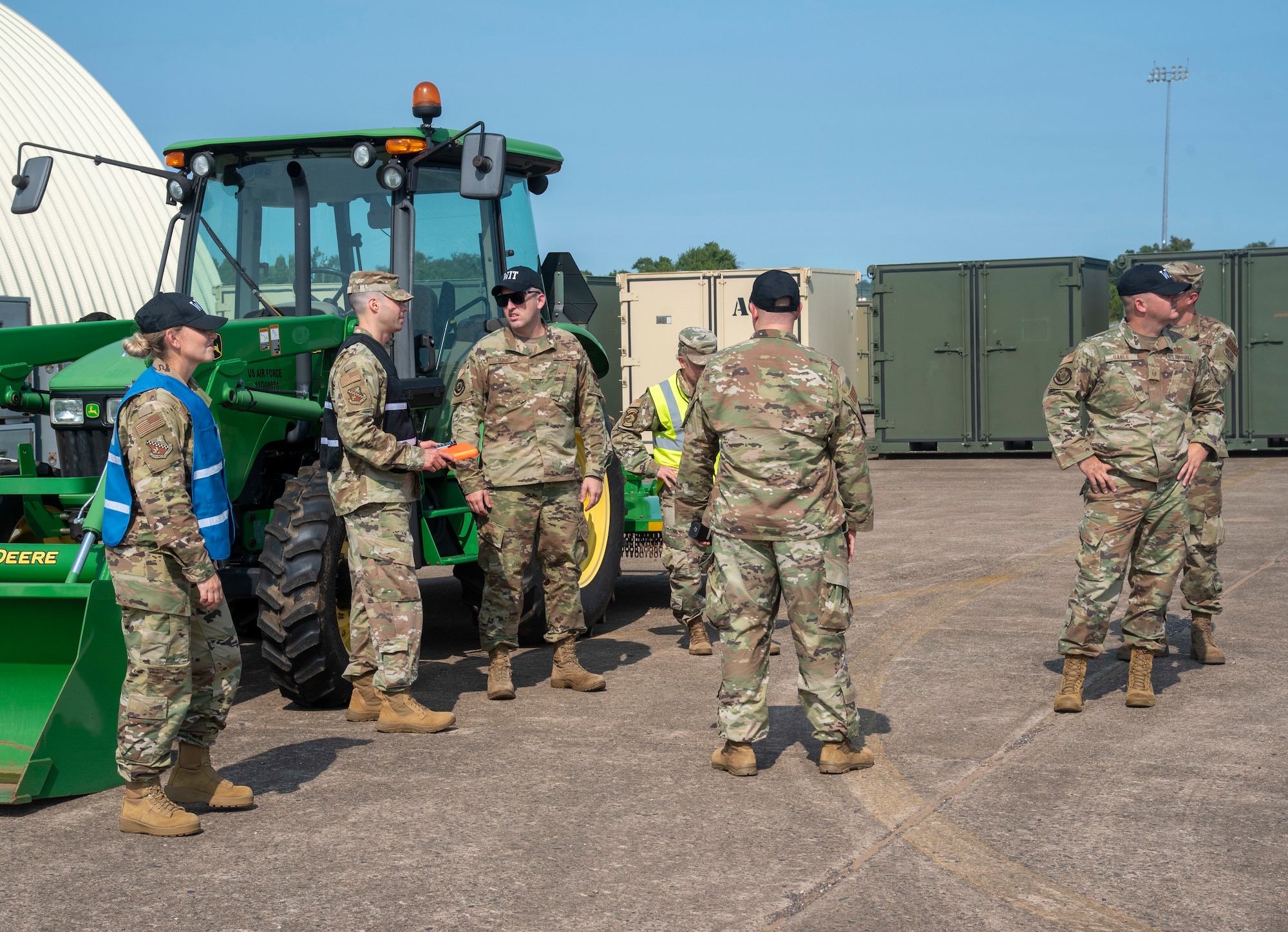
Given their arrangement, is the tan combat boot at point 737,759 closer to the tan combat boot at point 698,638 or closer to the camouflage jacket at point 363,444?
the camouflage jacket at point 363,444

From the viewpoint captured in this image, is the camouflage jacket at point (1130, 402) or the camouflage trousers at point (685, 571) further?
the camouflage trousers at point (685, 571)

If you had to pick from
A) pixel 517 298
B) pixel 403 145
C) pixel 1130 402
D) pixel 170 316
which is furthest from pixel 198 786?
pixel 1130 402

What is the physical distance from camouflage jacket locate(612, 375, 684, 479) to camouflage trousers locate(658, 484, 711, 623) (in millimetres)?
346

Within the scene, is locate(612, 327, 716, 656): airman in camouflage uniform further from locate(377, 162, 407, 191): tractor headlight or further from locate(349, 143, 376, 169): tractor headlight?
locate(349, 143, 376, 169): tractor headlight

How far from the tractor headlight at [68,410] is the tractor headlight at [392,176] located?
6.11 ft

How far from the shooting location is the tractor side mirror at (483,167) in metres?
6.17

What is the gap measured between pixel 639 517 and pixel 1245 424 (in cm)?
1373

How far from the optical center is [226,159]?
7215 mm

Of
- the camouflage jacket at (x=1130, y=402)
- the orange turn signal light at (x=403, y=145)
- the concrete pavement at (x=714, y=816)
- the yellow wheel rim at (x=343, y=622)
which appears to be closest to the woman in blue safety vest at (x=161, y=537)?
the concrete pavement at (x=714, y=816)

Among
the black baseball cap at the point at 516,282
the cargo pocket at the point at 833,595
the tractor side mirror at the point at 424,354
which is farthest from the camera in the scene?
the tractor side mirror at the point at 424,354

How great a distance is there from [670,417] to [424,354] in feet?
4.79

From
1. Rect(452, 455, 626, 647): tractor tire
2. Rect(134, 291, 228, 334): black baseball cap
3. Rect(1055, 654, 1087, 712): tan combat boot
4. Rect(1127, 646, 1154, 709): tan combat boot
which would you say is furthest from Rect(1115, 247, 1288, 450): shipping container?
Rect(134, 291, 228, 334): black baseball cap

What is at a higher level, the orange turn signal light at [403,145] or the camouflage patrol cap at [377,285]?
the orange turn signal light at [403,145]

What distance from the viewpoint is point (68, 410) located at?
238 inches
